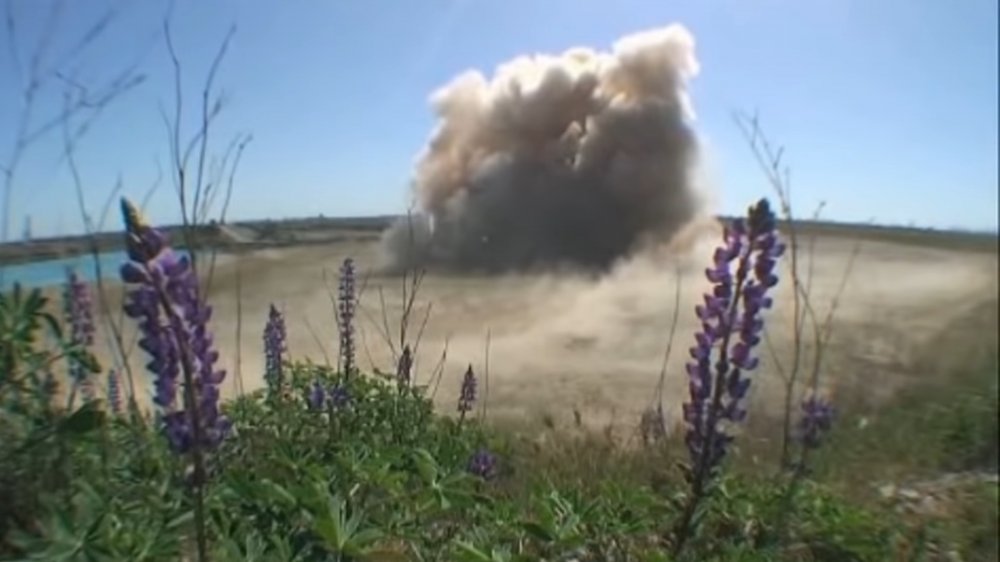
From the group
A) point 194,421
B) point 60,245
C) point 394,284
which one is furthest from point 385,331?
point 194,421

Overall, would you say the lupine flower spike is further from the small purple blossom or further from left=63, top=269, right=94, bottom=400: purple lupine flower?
left=63, top=269, right=94, bottom=400: purple lupine flower

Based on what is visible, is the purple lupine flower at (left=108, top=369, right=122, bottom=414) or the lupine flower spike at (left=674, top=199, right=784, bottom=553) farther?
the purple lupine flower at (left=108, top=369, right=122, bottom=414)

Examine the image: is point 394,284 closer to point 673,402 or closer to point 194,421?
point 194,421

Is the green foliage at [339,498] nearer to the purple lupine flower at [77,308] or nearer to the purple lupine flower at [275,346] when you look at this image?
the purple lupine flower at [275,346]

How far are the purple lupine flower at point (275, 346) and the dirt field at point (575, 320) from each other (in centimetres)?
18

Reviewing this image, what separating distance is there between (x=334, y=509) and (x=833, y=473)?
177 inches

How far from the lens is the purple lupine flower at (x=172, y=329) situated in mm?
2127

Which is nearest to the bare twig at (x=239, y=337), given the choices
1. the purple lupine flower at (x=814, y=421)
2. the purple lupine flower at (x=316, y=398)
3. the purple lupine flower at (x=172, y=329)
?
the purple lupine flower at (x=316, y=398)

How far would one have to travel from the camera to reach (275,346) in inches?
156

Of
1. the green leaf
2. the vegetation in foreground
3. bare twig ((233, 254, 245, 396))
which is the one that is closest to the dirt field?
bare twig ((233, 254, 245, 396))

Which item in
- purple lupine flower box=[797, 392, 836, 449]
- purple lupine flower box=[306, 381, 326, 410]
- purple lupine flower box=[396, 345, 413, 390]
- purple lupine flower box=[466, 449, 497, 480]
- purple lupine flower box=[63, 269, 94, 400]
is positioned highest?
purple lupine flower box=[63, 269, 94, 400]

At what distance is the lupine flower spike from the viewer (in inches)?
116

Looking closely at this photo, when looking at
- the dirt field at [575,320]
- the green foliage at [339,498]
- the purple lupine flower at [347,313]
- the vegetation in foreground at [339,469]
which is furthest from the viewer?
the dirt field at [575,320]

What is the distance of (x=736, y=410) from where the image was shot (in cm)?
297
